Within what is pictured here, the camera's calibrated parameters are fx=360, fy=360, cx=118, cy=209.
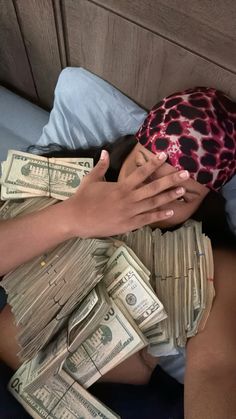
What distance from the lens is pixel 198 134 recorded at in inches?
40.7

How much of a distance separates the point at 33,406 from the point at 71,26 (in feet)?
4.41

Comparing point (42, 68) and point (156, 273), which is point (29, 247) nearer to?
point (156, 273)

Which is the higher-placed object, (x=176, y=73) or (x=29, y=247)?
(x=176, y=73)

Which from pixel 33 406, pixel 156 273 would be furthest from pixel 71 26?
pixel 33 406

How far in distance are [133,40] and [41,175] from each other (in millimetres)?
574

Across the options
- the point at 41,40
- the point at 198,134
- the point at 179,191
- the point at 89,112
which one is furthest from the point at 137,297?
the point at 41,40

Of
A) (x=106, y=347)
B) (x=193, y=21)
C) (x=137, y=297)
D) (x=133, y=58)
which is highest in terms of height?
(x=193, y=21)

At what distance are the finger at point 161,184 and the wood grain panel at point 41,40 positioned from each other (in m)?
0.79

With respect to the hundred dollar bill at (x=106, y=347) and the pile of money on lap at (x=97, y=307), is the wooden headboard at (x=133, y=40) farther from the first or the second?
the hundred dollar bill at (x=106, y=347)

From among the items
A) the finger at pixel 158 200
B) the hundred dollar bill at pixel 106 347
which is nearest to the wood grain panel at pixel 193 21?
the finger at pixel 158 200

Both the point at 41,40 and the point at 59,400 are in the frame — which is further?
the point at 41,40

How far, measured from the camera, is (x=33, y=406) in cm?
123

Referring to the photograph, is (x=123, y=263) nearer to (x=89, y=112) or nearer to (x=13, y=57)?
(x=89, y=112)

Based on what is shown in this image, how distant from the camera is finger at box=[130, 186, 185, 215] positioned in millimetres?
1012
